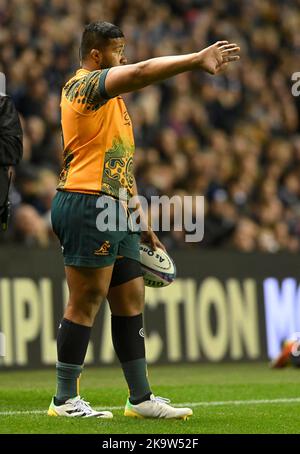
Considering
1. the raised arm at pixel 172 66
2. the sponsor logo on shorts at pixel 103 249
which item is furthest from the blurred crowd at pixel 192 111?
the raised arm at pixel 172 66

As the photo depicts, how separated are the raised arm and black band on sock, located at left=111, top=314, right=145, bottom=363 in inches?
57.6

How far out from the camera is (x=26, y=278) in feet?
41.2

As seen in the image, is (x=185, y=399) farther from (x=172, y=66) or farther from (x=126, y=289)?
(x=172, y=66)

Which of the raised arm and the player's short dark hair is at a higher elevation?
the player's short dark hair

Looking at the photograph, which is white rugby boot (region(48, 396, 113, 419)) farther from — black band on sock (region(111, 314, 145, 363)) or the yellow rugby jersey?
the yellow rugby jersey

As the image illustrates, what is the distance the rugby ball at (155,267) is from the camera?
7312mm

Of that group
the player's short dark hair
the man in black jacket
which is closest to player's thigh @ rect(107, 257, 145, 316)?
the player's short dark hair

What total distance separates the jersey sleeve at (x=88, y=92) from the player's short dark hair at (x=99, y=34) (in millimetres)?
220

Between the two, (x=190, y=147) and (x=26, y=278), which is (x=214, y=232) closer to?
(x=190, y=147)

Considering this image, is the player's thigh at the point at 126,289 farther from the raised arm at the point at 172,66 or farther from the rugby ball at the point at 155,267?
the raised arm at the point at 172,66

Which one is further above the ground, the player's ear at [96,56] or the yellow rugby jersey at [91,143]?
the player's ear at [96,56]

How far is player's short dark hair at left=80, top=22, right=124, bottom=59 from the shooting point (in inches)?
264
